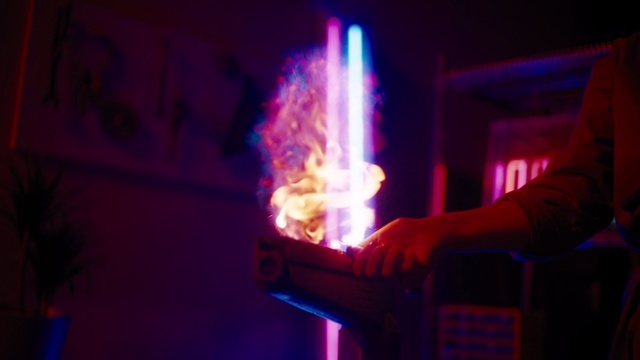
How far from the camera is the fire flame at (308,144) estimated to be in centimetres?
247

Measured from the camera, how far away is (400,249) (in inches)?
37.5

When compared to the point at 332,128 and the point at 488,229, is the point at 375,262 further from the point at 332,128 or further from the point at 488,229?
the point at 332,128

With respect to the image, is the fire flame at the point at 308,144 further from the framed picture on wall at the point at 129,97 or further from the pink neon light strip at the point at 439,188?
the pink neon light strip at the point at 439,188

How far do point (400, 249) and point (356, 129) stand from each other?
1.86m

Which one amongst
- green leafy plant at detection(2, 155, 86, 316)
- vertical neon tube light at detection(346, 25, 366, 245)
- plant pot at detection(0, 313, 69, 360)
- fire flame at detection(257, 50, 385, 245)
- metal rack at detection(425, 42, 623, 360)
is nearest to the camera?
plant pot at detection(0, 313, 69, 360)

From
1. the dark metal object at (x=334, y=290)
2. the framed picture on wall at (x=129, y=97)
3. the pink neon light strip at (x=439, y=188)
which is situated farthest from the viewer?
the pink neon light strip at (x=439, y=188)

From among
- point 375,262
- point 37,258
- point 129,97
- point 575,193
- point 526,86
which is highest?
point 526,86

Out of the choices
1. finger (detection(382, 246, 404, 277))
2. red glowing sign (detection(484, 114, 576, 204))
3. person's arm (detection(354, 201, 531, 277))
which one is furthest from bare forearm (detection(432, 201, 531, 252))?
red glowing sign (detection(484, 114, 576, 204))

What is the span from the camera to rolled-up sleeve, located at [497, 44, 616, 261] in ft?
3.50

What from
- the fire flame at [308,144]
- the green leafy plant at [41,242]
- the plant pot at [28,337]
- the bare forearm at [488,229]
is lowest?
the plant pot at [28,337]

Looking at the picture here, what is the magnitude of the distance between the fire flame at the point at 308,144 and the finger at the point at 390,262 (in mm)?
1333

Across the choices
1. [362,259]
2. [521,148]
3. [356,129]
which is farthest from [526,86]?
[362,259]

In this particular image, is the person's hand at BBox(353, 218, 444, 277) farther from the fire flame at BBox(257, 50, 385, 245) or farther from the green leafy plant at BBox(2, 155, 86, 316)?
the fire flame at BBox(257, 50, 385, 245)

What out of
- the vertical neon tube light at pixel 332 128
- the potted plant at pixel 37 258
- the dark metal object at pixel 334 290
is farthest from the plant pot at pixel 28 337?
the vertical neon tube light at pixel 332 128
